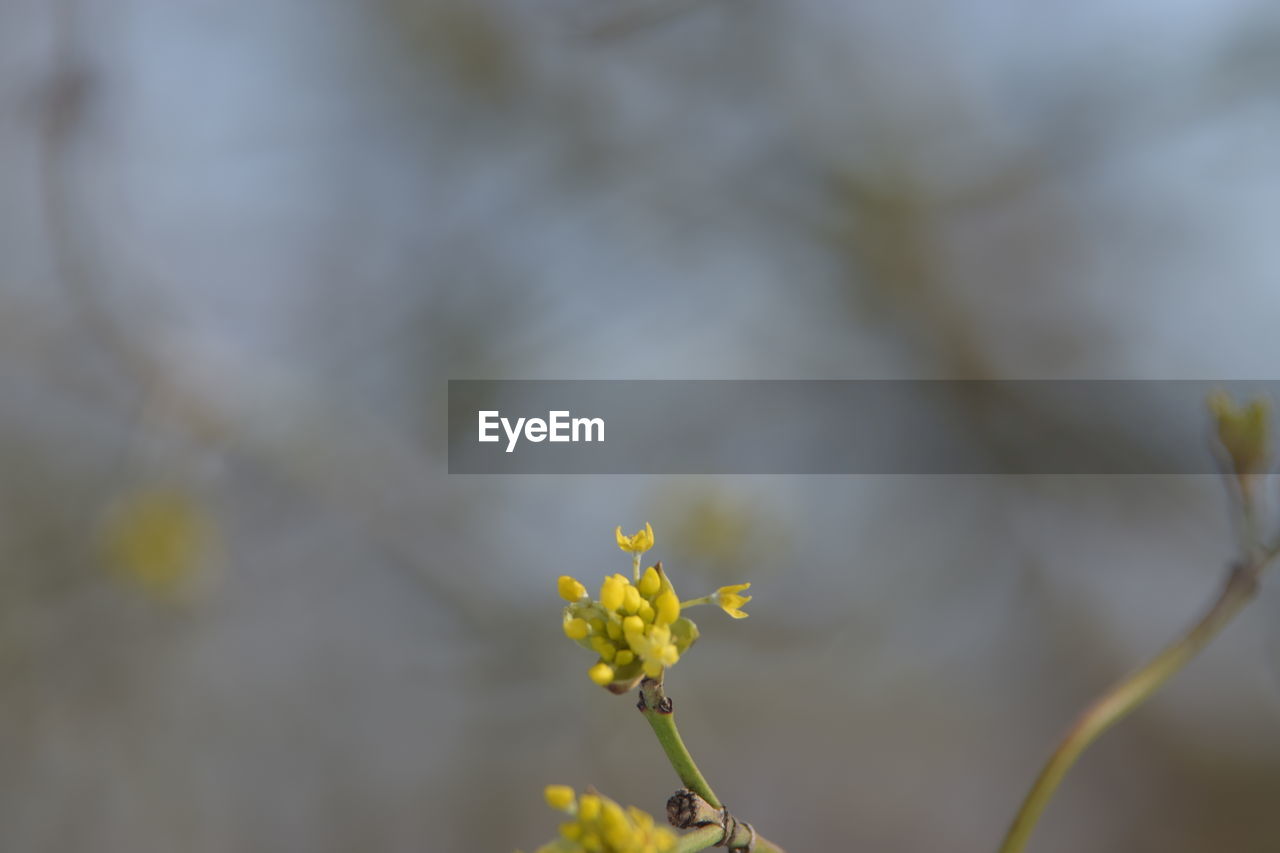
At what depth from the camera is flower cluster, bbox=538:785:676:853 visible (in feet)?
1.03

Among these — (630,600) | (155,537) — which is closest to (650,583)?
(630,600)

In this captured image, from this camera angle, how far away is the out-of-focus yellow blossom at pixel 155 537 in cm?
163

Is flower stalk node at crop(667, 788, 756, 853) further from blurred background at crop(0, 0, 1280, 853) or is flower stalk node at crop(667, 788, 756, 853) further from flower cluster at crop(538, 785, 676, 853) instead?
blurred background at crop(0, 0, 1280, 853)

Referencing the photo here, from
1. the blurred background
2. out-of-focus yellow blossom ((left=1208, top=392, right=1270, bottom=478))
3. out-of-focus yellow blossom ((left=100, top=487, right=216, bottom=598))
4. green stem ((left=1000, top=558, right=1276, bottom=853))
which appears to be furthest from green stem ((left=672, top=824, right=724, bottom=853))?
out-of-focus yellow blossom ((left=100, top=487, right=216, bottom=598))

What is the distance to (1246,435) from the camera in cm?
37

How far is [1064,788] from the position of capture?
2.06 metres

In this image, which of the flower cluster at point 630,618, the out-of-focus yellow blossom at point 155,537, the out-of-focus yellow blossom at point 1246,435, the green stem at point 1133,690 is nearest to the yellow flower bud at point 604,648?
the flower cluster at point 630,618

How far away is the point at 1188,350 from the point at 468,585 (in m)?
1.86

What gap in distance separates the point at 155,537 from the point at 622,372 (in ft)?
3.58

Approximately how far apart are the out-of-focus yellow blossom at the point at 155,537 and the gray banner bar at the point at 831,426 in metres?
0.57

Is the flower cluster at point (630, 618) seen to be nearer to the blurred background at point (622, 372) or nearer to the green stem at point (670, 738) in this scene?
the green stem at point (670, 738)

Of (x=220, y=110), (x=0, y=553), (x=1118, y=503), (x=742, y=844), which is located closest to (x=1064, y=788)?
(x=1118, y=503)

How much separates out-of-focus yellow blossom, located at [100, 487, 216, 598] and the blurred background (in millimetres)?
95

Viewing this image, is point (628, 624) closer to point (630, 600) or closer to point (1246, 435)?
point (630, 600)
